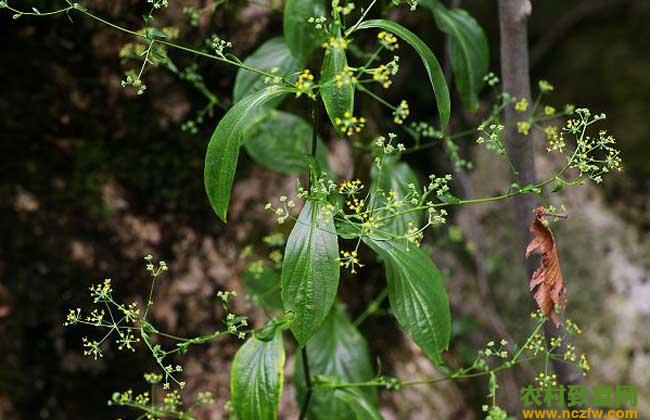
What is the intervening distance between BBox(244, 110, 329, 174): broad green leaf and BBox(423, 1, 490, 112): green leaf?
333mm

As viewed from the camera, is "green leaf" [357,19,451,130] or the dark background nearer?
"green leaf" [357,19,451,130]

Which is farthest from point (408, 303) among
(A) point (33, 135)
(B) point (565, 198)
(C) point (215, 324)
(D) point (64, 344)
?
(B) point (565, 198)

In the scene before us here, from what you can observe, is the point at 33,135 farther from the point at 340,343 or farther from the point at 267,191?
the point at 340,343

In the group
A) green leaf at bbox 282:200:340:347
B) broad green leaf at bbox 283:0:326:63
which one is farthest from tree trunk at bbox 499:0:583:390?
green leaf at bbox 282:200:340:347

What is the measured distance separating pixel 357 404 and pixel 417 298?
260mm

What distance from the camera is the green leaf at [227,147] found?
3.08 feet

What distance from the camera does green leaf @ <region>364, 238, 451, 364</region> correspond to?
1071 millimetres

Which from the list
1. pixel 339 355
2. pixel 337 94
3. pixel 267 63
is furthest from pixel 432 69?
pixel 339 355

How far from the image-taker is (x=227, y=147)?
0.94 meters

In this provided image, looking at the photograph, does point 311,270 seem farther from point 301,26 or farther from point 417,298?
point 301,26

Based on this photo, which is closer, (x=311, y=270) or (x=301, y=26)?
(x=311, y=270)

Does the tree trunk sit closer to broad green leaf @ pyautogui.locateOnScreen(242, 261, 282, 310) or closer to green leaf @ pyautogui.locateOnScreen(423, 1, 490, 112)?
green leaf @ pyautogui.locateOnScreen(423, 1, 490, 112)

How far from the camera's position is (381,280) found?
190 centimetres

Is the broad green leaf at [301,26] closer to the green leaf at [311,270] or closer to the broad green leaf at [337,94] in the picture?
the broad green leaf at [337,94]
